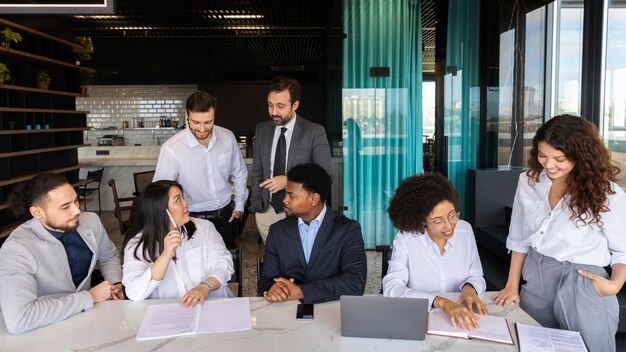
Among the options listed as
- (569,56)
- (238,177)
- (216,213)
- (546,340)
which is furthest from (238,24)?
(546,340)

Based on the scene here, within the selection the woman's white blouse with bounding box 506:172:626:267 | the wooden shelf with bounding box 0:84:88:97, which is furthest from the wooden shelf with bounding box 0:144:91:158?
the woman's white blouse with bounding box 506:172:626:267

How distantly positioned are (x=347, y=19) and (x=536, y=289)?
3.89 m

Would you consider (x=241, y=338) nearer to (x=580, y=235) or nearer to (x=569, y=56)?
(x=580, y=235)

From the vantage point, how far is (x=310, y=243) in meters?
2.37

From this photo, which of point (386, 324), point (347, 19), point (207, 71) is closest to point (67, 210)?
point (386, 324)

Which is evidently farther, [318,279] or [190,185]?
[190,185]

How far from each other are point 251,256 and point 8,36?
126 inches

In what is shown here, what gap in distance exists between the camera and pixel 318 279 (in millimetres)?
2312

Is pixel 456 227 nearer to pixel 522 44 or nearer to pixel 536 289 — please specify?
pixel 536 289

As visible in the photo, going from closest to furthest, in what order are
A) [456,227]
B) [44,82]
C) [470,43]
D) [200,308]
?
[200,308] < [456,227] < [470,43] < [44,82]

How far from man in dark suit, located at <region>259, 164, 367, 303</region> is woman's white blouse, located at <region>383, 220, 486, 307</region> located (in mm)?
185

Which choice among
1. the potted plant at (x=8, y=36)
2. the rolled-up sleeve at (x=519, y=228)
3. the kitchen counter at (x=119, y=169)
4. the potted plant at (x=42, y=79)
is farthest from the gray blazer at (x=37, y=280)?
the kitchen counter at (x=119, y=169)

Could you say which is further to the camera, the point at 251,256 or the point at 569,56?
the point at 251,256

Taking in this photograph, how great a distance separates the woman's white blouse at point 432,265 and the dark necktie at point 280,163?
115 cm
